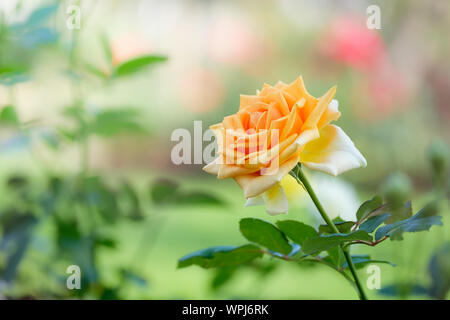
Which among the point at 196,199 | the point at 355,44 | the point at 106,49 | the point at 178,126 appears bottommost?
the point at 196,199

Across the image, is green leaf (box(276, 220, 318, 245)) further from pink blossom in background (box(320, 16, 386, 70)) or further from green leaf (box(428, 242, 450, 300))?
pink blossom in background (box(320, 16, 386, 70))

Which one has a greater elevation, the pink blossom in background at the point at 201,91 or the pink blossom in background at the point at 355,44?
the pink blossom in background at the point at 201,91

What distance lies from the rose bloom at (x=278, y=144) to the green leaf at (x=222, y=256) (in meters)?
0.03

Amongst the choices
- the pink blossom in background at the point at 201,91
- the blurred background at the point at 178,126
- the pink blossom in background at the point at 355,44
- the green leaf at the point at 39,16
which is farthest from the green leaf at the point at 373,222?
the pink blossom in background at the point at 201,91

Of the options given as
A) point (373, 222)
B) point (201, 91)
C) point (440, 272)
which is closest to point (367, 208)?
point (373, 222)

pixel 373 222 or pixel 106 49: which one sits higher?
pixel 106 49

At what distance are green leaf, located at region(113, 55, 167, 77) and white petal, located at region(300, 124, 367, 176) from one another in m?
0.18

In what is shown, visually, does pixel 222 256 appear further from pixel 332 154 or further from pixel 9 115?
pixel 9 115

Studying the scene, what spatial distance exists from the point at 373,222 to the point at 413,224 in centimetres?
3

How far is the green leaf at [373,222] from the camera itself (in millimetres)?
260

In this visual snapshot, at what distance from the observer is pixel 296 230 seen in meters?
0.28

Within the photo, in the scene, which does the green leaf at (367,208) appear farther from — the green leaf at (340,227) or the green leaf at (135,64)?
the green leaf at (135,64)
